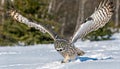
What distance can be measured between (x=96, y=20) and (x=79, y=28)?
35cm

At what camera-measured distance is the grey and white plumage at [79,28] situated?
7215 millimetres

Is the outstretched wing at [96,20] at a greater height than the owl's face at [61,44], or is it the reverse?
the outstretched wing at [96,20]

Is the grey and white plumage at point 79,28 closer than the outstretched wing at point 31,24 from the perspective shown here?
Yes

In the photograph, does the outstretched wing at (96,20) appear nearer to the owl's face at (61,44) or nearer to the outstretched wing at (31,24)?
the owl's face at (61,44)

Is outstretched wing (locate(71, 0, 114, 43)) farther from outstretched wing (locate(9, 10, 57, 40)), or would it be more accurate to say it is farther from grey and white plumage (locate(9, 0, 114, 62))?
outstretched wing (locate(9, 10, 57, 40))

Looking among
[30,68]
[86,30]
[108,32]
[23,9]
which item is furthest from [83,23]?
[108,32]

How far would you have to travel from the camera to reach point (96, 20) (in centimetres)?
756

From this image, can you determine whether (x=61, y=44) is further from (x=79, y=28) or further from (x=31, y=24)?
(x=31, y=24)

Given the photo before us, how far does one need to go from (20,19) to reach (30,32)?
9.61 m

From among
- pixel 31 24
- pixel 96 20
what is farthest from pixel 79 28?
pixel 31 24

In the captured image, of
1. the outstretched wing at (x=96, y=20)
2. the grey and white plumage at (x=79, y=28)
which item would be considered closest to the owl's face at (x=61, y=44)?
the grey and white plumage at (x=79, y=28)

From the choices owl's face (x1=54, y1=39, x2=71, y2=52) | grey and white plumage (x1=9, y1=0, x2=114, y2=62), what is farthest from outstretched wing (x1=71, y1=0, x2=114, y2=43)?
owl's face (x1=54, y1=39, x2=71, y2=52)

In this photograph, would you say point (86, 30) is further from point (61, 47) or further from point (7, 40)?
point (7, 40)

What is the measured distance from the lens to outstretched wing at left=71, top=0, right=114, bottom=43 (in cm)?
734
